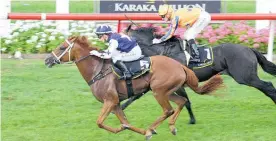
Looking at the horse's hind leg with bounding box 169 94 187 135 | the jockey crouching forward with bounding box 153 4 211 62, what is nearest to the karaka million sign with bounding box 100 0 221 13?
the jockey crouching forward with bounding box 153 4 211 62

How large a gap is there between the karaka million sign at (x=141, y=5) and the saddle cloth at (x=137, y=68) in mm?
6711

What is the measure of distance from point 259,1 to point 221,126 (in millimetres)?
6015

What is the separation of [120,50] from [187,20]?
5.03 ft

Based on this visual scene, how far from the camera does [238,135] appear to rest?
945 cm

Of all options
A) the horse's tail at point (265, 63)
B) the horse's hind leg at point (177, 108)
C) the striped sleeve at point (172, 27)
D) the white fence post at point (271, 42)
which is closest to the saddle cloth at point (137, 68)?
the horse's hind leg at point (177, 108)

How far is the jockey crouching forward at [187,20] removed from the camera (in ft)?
33.6

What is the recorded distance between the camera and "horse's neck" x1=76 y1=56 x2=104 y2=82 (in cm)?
940

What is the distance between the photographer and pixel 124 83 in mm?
9273

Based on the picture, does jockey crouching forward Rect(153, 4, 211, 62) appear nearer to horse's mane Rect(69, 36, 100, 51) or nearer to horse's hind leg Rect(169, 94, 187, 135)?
horse's hind leg Rect(169, 94, 187, 135)

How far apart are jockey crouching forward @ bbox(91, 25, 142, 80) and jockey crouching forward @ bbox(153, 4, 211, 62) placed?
1.00m

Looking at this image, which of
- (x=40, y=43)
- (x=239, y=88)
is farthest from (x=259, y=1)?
(x=40, y=43)

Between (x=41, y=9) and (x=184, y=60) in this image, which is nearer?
(x=184, y=60)

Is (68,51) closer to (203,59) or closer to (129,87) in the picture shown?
(129,87)

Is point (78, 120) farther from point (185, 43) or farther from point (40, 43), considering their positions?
point (40, 43)
